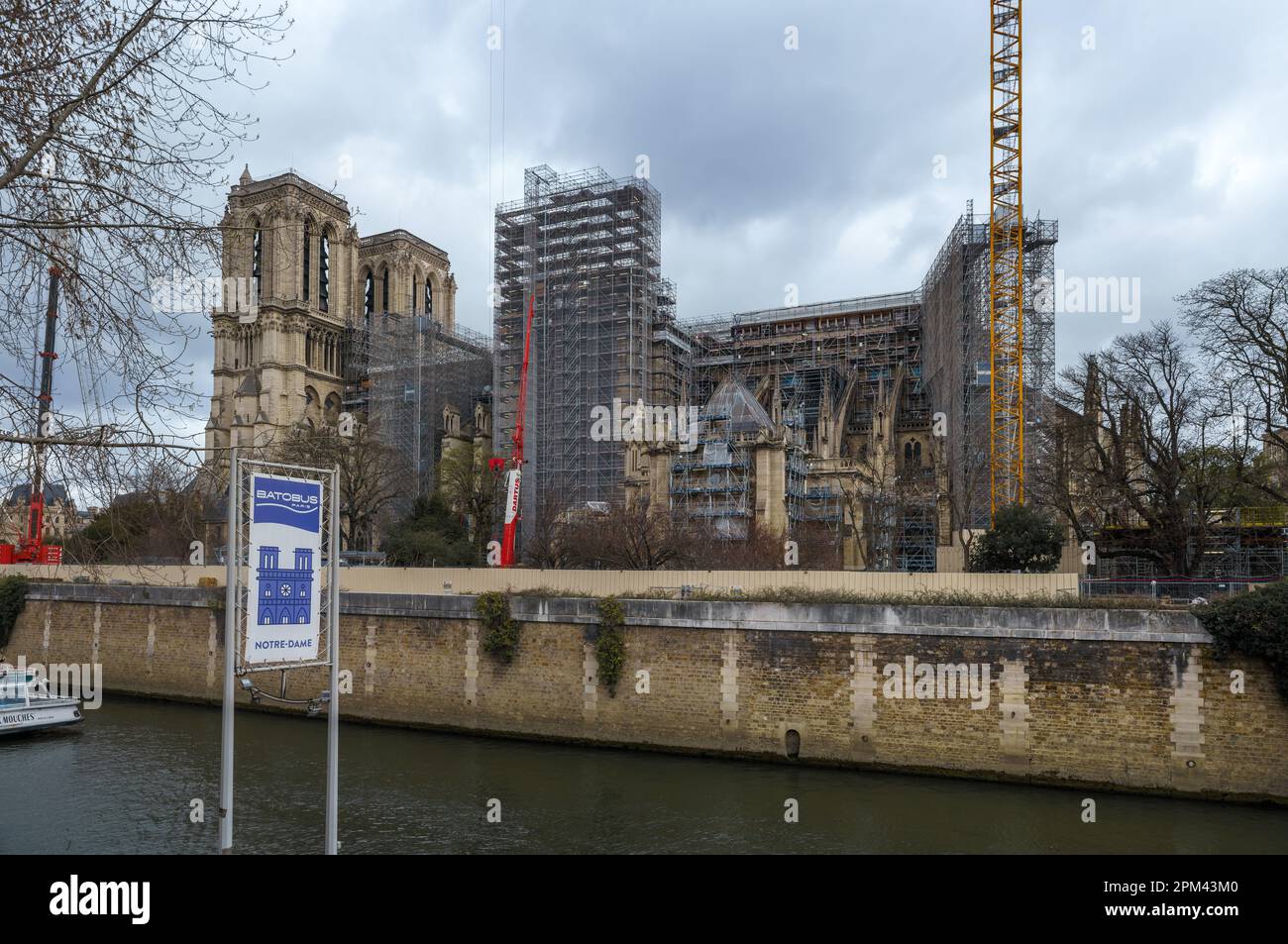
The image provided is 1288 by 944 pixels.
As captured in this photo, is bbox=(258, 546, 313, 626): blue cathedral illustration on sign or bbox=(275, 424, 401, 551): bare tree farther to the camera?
bbox=(275, 424, 401, 551): bare tree

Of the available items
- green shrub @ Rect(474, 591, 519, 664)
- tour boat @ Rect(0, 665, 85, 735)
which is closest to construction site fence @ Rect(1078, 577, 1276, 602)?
green shrub @ Rect(474, 591, 519, 664)

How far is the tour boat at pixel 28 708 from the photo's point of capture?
22047mm

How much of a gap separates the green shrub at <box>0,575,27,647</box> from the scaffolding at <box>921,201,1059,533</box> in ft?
122

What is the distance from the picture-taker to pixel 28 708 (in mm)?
22266

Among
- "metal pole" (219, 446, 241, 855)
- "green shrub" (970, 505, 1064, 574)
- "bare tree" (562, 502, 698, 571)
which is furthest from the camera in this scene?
"bare tree" (562, 502, 698, 571)

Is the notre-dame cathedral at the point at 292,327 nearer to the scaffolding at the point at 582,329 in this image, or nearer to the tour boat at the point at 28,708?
the scaffolding at the point at 582,329

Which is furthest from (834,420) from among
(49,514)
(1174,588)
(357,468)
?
(49,514)

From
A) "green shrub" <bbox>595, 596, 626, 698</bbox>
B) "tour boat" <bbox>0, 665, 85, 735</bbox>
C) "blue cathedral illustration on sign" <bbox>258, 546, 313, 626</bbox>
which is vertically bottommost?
"tour boat" <bbox>0, 665, 85, 735</bbox>

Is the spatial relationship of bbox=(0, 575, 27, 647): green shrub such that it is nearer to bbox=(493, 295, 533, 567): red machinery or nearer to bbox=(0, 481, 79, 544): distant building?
bbox=(493, 295, 533, 567): red machinery

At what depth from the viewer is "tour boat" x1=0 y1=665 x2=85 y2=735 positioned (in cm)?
2205

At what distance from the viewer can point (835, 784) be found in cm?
1814

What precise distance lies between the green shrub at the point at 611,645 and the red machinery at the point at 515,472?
17.4 metres

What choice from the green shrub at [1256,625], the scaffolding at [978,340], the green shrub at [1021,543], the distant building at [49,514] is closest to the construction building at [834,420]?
the scaffolding at [978,340]
